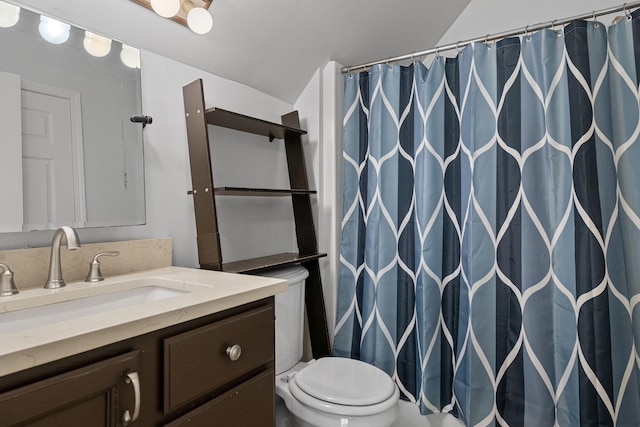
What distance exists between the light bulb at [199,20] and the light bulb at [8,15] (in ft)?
1.60

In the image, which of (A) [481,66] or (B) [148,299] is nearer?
(B) [148,299]

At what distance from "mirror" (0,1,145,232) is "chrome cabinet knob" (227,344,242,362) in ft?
2.12

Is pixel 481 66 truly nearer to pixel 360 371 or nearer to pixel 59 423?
pixel 360 371

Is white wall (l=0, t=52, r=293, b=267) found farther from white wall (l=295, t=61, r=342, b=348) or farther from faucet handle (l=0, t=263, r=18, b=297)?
white wall (l=295, t=61, r=342, b=348)

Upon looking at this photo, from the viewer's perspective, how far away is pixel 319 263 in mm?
1858

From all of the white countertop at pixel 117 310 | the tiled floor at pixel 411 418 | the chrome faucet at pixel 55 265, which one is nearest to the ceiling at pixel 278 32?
the chrome faucet at pixel 55 265

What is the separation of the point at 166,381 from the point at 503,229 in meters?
1.33

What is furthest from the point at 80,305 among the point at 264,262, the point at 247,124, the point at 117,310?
the point at 247,124

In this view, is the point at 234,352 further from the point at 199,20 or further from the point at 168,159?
the point at 199,20

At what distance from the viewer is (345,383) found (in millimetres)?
1345

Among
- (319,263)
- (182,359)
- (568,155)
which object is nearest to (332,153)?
(319,263)

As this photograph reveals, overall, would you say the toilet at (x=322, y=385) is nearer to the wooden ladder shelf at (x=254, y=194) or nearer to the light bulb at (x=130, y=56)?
the wooden ladder shelf at (x=254, y=194)

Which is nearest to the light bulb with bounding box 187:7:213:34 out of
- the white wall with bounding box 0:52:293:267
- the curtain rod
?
the white wall with bounding box 0:52:293:267

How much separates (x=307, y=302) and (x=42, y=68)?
55.1 inches
